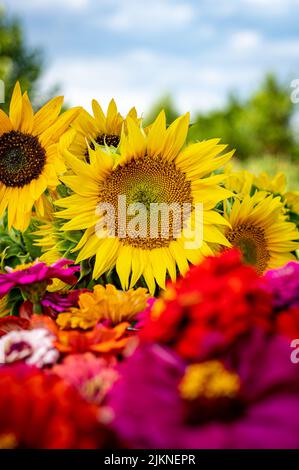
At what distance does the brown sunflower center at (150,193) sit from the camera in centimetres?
153

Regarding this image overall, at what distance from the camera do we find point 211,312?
0.77m

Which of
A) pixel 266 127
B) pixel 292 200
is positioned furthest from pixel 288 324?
pixel 266 127

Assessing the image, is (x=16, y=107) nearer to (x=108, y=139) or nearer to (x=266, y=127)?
(x=108, y=139)

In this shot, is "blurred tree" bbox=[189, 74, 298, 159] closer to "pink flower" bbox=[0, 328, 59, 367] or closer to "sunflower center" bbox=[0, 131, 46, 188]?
"sunflower center" bbox=[0, 131, 46, 188]

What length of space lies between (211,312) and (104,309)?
1.35ft

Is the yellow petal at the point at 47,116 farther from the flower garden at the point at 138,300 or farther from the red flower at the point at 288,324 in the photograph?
the red flower at the point at 288,324

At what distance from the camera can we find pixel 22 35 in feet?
63.6

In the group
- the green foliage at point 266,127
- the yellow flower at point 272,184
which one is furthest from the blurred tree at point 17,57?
the yellow flower at point 272,184

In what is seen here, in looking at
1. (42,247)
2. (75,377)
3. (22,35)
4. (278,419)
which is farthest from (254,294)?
(22,35)

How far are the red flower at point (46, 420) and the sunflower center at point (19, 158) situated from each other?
945 mm

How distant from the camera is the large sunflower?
150 centimetres

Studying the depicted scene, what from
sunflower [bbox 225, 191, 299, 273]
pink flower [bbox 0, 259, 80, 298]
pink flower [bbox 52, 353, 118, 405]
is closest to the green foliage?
sunflower [bbox 225, 191, 299, 273]

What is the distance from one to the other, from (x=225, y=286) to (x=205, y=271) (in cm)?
6
